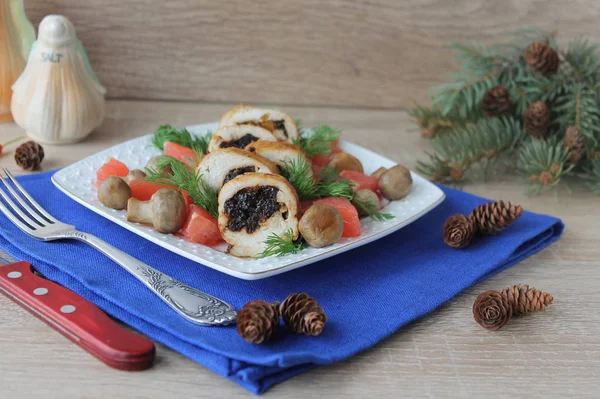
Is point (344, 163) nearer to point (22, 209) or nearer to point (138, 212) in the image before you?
point (138, 212)

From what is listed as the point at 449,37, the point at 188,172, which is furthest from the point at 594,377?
the point at 449,37

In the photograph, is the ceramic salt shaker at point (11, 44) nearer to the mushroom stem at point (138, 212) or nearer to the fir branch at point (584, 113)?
the mushroom stem at point (138, 212)

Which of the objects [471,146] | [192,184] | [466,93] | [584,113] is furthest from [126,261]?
[584,113]

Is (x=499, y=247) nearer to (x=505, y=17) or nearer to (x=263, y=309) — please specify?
(x=263, y=309)

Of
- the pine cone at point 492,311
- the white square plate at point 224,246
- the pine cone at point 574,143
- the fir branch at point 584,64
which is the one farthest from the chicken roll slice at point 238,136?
the fir branch at point 584,64

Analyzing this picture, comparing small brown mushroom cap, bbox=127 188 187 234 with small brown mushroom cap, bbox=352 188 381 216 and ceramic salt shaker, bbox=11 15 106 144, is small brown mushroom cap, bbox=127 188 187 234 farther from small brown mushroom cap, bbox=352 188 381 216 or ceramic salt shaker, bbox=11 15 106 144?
ceramic salt shaker, bbox=11 15 106 144

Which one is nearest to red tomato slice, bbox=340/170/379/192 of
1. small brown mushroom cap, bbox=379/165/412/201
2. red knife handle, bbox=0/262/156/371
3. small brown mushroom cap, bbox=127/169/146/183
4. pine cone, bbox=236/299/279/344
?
small brown mushroom cap, bbox=379/165/412/201

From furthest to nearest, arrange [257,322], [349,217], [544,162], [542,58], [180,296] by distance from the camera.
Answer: [542,58] → [544,162] → [349,217] → [180,296] → [257,322]
